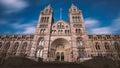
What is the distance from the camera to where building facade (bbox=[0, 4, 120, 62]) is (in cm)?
3120

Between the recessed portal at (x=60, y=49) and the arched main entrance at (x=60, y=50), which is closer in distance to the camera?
the arched main entrance at (x=60, y=50)

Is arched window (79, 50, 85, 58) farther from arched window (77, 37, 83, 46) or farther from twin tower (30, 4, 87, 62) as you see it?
arched window (77, 37, 83, 46)

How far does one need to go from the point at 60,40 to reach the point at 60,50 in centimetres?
395

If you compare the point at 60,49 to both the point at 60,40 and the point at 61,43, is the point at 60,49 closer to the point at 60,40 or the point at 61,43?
the point at 61,43

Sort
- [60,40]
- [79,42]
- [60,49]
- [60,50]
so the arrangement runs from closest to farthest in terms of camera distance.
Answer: [79,42], [60,50], [60,49], [60,40]

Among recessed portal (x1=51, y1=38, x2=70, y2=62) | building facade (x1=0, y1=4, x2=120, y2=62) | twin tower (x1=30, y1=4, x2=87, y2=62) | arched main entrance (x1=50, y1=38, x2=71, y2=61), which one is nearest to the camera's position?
twin tower (x1=30, y1=4, x2=87, y2=62)

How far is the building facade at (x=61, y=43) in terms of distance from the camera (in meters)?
31.2

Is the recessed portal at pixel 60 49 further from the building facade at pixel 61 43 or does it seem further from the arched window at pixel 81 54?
the arched window at pixel 81 54

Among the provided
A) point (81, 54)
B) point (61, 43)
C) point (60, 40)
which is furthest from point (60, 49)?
point (81, 54)

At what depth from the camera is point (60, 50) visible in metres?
34.1

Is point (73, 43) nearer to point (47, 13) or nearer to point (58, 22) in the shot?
point (58, 22)

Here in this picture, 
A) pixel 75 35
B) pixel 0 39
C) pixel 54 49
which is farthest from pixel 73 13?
pixel 0 39

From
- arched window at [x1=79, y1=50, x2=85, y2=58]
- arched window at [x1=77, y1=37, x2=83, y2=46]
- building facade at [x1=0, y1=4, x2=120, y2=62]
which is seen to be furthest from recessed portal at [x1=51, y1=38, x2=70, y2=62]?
arched window at [x1=79, y1=50, x2=85, y2=58]

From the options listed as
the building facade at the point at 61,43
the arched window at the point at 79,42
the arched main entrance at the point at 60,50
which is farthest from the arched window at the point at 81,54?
the arched main entrance at the point at 60,50
